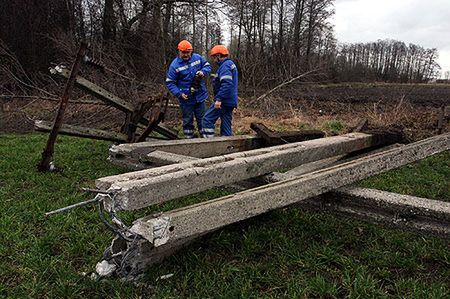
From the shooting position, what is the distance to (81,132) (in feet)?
18.1

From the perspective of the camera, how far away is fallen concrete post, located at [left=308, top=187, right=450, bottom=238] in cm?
265

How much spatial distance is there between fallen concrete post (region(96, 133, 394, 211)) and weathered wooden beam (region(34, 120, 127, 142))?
118 inches

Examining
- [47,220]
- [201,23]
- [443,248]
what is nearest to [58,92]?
[47,220]

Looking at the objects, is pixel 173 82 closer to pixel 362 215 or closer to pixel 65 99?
pixel 65 99

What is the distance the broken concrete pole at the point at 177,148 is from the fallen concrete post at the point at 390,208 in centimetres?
198

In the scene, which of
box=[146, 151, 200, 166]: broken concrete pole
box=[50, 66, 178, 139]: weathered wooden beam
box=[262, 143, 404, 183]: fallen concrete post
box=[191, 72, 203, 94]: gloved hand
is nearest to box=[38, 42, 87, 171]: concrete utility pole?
box=[50, 66, 178, 139]: weathered wooden beam

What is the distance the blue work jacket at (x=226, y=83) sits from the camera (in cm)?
664

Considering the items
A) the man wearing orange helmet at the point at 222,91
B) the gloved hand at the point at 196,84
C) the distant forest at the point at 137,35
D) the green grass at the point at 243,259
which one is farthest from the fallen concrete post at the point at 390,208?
the distant forest at the point at 137,35

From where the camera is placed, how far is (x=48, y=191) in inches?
182

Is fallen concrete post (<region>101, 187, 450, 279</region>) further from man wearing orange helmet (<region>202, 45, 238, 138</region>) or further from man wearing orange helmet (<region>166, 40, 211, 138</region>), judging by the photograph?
man wearing orange helmet (<region>166, 40, 211, 138</region>)

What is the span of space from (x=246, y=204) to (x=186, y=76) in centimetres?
485

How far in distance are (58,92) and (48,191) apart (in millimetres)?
4810

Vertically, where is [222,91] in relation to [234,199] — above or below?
above

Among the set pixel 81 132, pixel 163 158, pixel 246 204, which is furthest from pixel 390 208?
pixel 81 132
